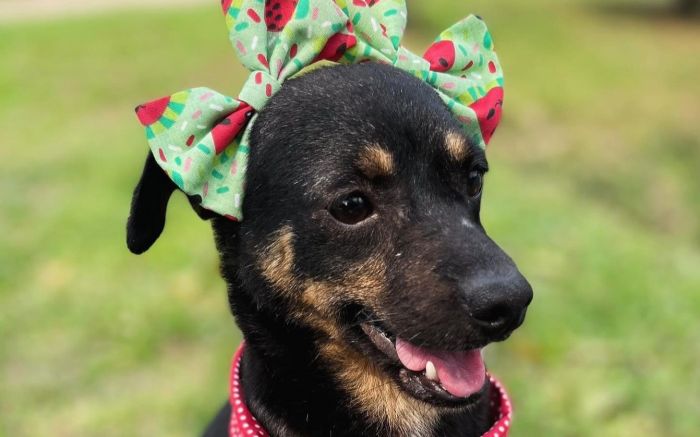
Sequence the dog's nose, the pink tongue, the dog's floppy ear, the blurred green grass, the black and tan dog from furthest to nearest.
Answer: the blurred green grass < the dog's floppy ear < the pink tongue < the black and tan dog < the dog's nose

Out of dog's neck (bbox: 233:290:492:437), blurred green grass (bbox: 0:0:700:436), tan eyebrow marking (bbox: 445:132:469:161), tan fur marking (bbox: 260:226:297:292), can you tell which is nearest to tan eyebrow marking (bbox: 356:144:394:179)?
tan eyebrow marking (bbox: 445:132:469:161)

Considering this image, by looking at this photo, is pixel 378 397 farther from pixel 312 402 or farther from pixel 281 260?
pixel 281 260

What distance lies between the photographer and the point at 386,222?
2672mm

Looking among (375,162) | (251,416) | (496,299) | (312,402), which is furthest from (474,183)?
(251,416)

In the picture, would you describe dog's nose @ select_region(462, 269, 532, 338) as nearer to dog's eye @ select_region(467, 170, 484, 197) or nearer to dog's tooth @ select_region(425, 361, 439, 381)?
dog's tooth @ select_region(425, 361, 439, 381)

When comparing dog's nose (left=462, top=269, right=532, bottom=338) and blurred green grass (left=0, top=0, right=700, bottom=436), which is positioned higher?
dog's nose (left=462, top=269, right=532, bottom=338)

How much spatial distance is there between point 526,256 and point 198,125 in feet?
14.7

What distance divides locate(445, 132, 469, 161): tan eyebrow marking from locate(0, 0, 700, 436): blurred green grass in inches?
97.1

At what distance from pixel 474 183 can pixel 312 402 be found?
99 cm

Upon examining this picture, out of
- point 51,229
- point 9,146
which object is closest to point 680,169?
point 51,229

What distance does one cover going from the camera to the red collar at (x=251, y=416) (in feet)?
9.18

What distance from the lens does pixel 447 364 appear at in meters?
2.69

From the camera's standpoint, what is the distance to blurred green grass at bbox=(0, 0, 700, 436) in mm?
5012

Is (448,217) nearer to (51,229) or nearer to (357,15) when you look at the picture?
(357,15)
